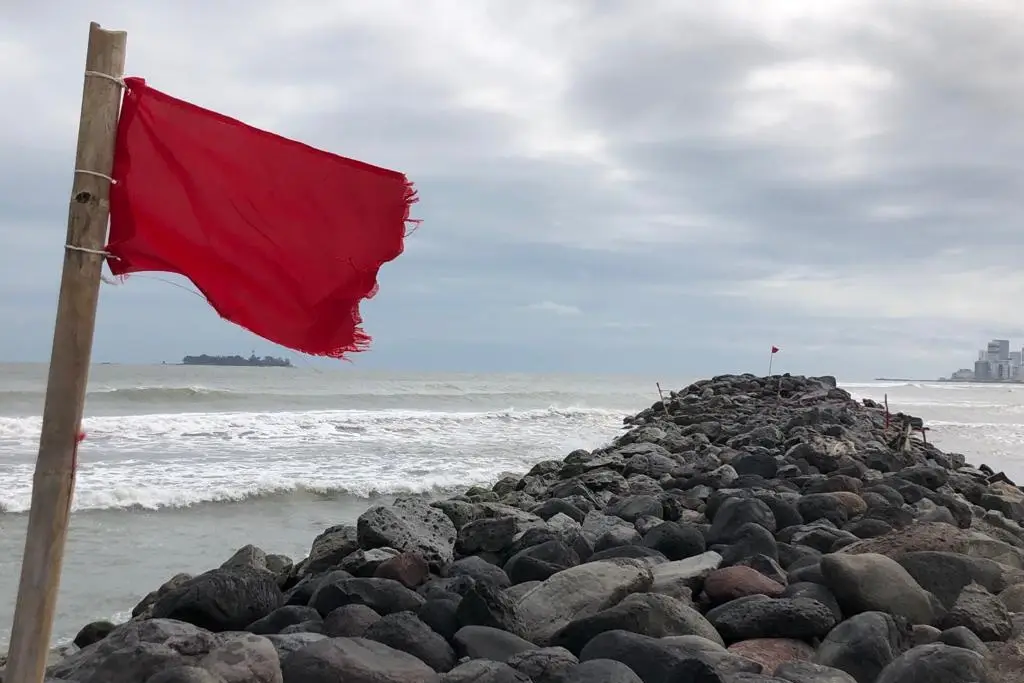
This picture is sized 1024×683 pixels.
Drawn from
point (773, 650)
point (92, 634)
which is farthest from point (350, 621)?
point (773, 650)

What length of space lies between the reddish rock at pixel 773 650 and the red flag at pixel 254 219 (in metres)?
2.34

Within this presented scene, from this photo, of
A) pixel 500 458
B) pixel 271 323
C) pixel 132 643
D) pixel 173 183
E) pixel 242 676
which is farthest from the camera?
pixel 500 458

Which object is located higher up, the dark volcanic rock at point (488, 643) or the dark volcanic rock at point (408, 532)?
the dark volcanic rock at point (408, 532)

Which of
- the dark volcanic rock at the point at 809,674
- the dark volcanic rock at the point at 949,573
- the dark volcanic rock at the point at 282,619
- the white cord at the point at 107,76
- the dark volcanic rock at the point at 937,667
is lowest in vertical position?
the dark volcanic rock at the point at 282,619

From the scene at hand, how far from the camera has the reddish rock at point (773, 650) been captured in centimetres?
384

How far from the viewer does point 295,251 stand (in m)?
2.54

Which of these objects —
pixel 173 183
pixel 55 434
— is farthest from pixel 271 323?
pixel 55 434

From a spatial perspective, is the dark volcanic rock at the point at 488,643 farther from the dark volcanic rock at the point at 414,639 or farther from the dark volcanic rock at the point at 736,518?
the dark volcanic rock at the point at 736,518

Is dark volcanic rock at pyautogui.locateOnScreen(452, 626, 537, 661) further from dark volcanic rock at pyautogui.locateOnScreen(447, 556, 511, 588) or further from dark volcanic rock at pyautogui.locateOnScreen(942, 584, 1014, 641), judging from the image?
dark volcanic rock at pyautogui.locateOnScreen(942, 584, 1014, 641)

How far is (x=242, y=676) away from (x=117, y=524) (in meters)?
5.94

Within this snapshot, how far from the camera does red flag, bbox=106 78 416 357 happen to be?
2354 millimetres

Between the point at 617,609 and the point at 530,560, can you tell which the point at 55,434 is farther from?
the point at 530,560

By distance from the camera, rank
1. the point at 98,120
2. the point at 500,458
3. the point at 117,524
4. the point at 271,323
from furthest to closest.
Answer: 1. the point at 500,458
2. the point at 117,524
3. the point at 271,323
4. the point at 98,120

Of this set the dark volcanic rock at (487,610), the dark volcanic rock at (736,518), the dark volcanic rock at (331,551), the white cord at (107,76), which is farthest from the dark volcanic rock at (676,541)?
the white cord at (107,76)
